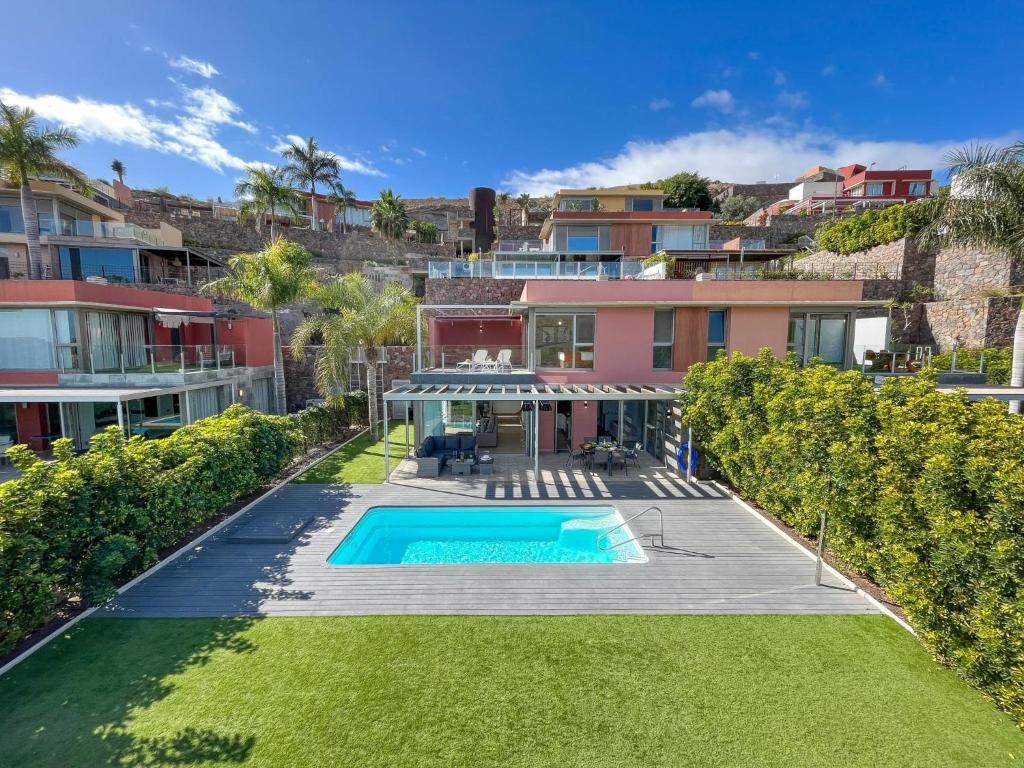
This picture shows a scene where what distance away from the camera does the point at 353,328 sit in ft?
60.5

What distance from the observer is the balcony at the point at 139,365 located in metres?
16.0

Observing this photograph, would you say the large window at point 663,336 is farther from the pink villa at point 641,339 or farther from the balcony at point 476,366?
the balcony at point 476,366

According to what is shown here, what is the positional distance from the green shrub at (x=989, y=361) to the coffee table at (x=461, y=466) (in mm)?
18799

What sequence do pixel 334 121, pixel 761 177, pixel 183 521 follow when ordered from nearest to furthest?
pixel 183 521
pixel 334 121
pixel 761 177

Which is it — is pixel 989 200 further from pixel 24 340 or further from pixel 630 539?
pixel 24 340

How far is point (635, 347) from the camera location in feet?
51.0

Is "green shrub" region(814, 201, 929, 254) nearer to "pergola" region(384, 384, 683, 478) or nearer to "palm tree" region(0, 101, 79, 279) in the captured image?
"pergola" region(384, 384, 683, 478)

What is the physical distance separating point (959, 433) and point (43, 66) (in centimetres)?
2802

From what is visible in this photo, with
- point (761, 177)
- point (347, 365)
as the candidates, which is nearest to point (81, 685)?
point (347, 365)

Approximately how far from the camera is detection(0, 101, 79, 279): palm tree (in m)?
18.8

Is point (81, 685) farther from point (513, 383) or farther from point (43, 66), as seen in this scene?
point (43, 66)

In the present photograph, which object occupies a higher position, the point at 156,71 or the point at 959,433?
the point at 156,71

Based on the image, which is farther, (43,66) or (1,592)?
(43,66)

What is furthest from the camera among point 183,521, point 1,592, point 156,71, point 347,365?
point 347,365
